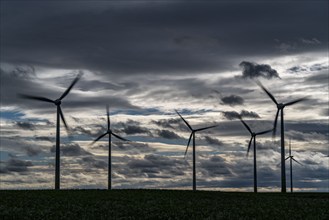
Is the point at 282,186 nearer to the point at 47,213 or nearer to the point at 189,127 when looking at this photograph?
the point at 189,127

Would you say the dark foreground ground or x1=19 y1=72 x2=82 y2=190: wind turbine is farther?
x1=19 y1=72 x2=82 y2=190: wind turbine

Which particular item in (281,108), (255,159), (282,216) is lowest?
(282,216)

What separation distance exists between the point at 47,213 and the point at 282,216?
22.2 metres

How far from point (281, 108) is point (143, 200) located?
6036 centimetres

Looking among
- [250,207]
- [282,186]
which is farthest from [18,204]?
[282,186]

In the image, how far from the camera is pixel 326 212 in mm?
57438

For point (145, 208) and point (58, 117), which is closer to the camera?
point (145, 208)

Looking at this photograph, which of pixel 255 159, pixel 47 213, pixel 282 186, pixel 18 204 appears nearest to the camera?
pixel 47 213

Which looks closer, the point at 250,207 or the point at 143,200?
the point at 250,207

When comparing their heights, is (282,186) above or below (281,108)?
below

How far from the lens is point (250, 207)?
60469 millimetres

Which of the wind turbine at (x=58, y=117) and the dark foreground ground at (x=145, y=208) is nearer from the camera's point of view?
the dark foreground ground at (x=145, y=208)

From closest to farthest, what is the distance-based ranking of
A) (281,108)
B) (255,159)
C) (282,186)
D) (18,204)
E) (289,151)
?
(18,204) → (282,186) → (281,108) → (255,159) → (289,151)

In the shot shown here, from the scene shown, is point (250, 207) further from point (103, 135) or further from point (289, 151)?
point (289, 151)
